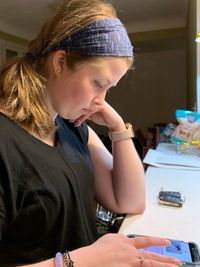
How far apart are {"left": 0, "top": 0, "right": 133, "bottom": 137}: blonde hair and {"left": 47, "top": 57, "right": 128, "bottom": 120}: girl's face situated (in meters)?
0.02

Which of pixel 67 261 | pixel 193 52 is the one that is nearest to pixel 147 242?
pixel 67 261

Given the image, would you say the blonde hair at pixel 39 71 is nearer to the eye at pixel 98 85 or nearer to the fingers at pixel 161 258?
the eye at pixel 98 85

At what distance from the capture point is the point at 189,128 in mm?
1687

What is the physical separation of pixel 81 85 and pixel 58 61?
2.9 inches

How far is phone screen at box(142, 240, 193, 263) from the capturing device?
58cm

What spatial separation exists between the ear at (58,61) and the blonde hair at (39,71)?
2cm

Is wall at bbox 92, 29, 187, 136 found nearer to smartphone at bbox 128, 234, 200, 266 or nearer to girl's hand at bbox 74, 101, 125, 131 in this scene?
girl's hand at bbox 74, 101, 125, 131

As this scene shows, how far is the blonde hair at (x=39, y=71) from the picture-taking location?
63cm

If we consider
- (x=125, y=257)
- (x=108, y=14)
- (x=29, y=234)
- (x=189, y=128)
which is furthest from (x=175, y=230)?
(x=189, y=128)

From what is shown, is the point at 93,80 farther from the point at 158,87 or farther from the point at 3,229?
the point at 158,87

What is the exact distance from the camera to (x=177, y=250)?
60cm

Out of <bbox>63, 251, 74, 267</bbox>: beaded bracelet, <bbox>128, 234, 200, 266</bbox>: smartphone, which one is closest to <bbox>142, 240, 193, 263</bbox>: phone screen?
<bbox>128, 234, 200, 266</bbox>: smartphone

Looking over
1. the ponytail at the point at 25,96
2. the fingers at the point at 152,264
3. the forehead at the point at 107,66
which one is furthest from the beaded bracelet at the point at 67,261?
the forehead at the point at 107,66

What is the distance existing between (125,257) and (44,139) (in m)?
0.30
